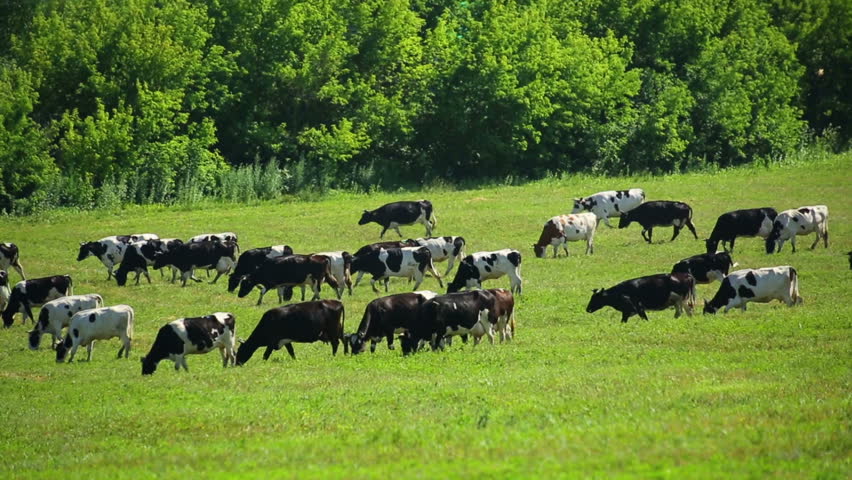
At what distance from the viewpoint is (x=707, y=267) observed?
34656 mm

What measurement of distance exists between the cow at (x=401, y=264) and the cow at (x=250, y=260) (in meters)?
3.48

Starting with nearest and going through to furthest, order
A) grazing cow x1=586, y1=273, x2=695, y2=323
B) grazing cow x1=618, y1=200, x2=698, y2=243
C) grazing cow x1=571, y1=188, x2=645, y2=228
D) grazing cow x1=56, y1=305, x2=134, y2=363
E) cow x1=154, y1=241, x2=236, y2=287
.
Result: grazing cow x1=56, y1=305, x2=134, y2=363
grazing cow x1=586, y1=273, x2=695, y2=323
cow x1=154, y1=241, x2=236, y2=287
grazing cow x1=618, y1=200, x2=698, y2=243
grazing cow x1=571, y1=188, x2=645, y2=228

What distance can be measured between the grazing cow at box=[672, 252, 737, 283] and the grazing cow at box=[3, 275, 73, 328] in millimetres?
16720

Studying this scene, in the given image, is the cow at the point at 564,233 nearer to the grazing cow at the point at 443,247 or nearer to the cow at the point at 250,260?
the grazing cow at the point at 443,247

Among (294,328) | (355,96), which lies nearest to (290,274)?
(294,328)

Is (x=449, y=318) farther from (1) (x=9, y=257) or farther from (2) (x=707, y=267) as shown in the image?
(1) (x=9, y=257)

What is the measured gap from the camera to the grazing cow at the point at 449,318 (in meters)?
27.4

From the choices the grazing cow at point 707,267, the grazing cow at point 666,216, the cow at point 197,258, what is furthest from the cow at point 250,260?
the grazing cow at point 666,216

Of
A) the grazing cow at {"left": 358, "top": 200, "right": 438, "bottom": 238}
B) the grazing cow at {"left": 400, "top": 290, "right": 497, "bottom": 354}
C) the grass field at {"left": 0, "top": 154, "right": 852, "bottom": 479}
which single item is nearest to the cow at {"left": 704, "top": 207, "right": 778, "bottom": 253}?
the grass field at {"left": 0, "top": 154, "right": 852, "bottom": 479}

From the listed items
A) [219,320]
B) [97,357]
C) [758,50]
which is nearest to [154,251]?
[97,357]

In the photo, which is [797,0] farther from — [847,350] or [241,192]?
[847,350]

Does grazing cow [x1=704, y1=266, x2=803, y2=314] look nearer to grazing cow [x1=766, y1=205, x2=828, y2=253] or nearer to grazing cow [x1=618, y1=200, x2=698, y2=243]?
grazing cow [x1=766, y1=205, x2=828, y2=253]

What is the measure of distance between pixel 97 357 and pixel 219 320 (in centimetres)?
441

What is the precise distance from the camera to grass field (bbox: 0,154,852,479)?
1633cm
